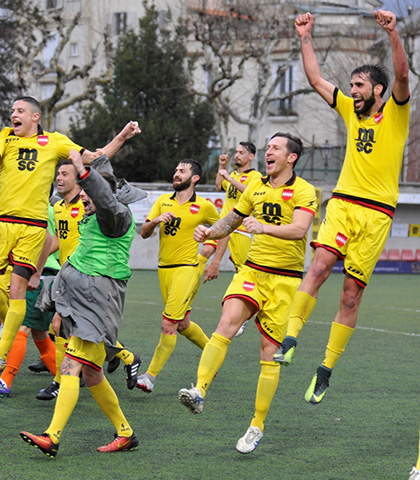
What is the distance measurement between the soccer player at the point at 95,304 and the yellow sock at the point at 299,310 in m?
1.36

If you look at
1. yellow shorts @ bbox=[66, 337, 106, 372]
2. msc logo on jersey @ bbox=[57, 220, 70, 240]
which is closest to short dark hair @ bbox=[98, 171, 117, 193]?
yellow shorts @ bbox=[66, 337, 106, 372]

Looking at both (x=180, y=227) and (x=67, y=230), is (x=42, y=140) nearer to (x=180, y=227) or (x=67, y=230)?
(x=67, y=230)

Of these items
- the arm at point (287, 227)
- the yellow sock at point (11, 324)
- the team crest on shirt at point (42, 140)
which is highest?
the team crest on shirt at point (42, 140)

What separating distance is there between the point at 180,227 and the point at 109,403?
355 cm

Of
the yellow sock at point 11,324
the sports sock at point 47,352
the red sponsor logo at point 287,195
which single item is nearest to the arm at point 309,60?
the red sponsor logo at point 287,195

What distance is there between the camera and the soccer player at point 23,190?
26.3 feet

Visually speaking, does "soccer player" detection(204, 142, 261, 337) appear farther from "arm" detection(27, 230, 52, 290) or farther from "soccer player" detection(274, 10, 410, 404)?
"soccer player" detection(274, 10, 410, 404)

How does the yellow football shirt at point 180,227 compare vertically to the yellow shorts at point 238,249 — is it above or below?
above

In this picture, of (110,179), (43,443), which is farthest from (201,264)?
(43,443)

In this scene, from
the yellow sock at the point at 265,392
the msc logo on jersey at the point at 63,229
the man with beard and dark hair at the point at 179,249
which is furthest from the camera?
the man with beard and dark hair at the point at 179,249

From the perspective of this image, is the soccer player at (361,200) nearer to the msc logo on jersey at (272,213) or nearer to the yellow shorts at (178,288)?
the msc logo on jersey at (272,213)

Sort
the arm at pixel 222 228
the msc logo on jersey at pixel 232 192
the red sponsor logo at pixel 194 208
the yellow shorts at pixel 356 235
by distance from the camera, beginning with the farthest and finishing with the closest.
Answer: the msc logo on jersey at pixel 232 192 < the red sponsor logo at pixel 194 208 < the yellow shorts at pixel 356 235 < the arm at pixel 222 228

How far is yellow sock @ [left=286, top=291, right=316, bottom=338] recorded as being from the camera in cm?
659

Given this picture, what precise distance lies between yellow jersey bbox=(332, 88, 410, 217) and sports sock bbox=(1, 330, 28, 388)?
3.52m
